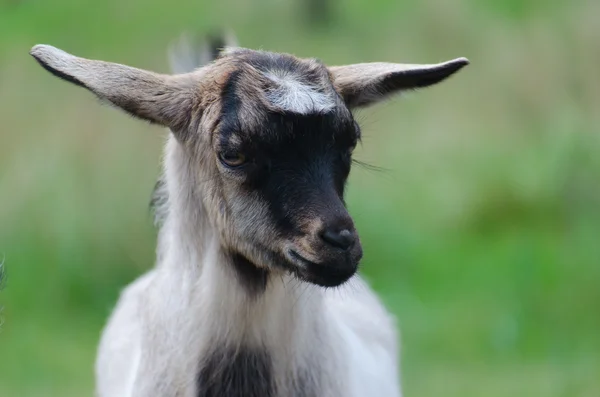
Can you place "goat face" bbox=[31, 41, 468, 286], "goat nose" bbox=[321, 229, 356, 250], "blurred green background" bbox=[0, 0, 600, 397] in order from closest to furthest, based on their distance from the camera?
"goat nose" bbox=[321, 229, 356, 250] < "goat face" bbox=[31, 41, 468, 286] < "blurred green background" bbox=[0, 0, 600, 397]

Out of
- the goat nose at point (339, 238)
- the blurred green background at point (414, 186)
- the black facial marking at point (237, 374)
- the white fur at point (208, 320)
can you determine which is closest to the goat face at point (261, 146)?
the goat nose at point (339, 238)

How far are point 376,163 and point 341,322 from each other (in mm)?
6104

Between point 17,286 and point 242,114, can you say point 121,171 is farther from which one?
point 242,114

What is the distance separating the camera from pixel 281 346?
5.73 m

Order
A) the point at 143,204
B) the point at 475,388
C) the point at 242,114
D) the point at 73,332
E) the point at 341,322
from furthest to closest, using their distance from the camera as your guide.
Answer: the point at 143,204 < the point at 73,332 < the point at 475,388 < the point at 341,322 < the point at 242,114

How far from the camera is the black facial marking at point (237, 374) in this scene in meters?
5.71

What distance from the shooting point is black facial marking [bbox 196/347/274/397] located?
571cm

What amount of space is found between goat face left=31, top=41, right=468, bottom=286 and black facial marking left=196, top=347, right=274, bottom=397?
434mm

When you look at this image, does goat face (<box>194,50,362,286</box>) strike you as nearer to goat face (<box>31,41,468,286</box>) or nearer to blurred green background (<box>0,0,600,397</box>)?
goat face (<box>31,41,468,286</box>)

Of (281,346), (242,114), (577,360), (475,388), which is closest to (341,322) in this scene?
(281,346)

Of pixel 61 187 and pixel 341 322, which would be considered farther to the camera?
pixel 61 187

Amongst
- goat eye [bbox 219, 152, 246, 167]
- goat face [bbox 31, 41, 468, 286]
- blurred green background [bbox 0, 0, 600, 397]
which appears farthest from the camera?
blurred green background [bbox 0, 0, 600, 397]

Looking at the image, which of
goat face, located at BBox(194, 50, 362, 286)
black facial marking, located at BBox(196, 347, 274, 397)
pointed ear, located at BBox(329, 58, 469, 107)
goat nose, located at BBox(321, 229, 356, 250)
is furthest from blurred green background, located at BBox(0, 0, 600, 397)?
goat nose, located at BBox(321, 229, 356, 250)

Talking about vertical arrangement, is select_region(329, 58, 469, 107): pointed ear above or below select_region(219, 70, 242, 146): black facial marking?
above
